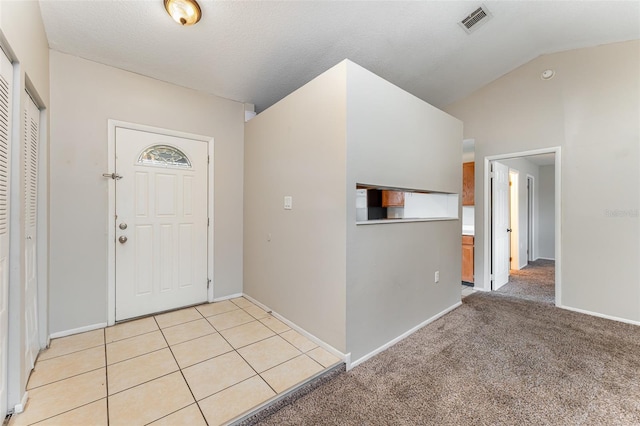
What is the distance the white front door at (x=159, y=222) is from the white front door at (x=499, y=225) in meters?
4.13

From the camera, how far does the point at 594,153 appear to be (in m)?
3.08

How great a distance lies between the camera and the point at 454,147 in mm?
3238

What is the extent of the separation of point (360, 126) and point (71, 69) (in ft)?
8.84

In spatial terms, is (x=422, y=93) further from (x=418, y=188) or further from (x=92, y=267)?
(x=92, y=267)

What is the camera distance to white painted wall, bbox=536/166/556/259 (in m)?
6.52

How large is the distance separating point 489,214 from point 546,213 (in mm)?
4100

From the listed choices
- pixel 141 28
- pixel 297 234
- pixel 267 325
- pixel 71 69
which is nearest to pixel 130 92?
pixel 71 69

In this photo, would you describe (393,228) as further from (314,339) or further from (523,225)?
(523,225)

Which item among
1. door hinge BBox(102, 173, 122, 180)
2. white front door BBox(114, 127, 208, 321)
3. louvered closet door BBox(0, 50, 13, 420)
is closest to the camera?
louvered closet door BBox(0, 50, 13, 420)

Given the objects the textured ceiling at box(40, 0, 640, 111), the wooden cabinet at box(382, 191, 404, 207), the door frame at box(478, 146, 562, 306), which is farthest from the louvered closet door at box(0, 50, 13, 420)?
the door frame at box(478, 146, 562, 306)

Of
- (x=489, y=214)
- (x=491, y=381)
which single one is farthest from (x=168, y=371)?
(x=489, y=214)

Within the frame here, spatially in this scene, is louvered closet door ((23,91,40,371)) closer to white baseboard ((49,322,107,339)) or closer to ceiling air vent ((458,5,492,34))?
white baseboard ((49,322,107,339))

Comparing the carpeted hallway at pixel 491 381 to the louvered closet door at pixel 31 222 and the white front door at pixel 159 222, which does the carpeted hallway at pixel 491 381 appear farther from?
the white front door at pixel 159 222

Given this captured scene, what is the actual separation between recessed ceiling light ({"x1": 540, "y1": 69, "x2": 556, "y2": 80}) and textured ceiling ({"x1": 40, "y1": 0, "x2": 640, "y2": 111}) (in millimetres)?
241
